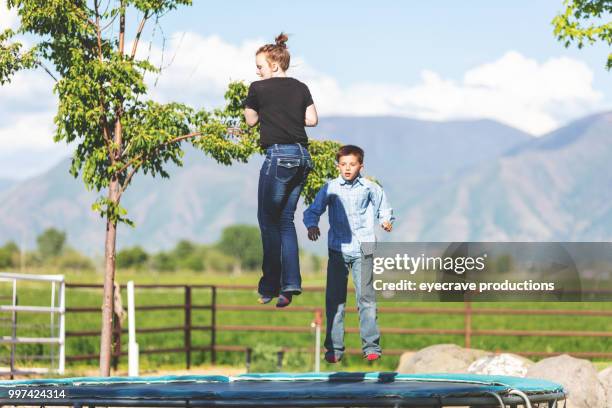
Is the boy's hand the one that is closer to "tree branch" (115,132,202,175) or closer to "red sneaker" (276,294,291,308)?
"red sneaker" (276,294,291,308)

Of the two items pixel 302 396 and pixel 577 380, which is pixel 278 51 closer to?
pixel 302 396

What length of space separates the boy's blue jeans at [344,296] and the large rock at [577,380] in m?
5.64

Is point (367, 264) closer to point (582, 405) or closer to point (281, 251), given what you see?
point (281, 251)

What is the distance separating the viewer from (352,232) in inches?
310

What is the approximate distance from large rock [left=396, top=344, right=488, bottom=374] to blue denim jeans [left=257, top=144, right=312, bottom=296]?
773cm

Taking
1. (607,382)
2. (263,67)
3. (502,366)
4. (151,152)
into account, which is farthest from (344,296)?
(502,366)

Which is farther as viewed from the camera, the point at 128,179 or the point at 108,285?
the point at 108,285

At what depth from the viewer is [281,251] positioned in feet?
25.4

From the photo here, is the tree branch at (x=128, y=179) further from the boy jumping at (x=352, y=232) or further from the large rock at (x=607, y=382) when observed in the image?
the large rock at (x=607, y=382)

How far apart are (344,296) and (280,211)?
3.06 feet

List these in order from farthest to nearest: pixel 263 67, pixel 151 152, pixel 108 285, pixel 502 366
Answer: pixel 502 366 < pixel 108 285 < pixel 151 152 < pixel 263 67

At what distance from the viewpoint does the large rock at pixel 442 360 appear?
1516cm

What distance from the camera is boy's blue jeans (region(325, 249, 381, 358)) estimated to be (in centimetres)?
784

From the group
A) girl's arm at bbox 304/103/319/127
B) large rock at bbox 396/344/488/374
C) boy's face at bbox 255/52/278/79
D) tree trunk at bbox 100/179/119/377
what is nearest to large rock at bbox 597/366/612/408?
large rock at bbox 396/344/488/374
